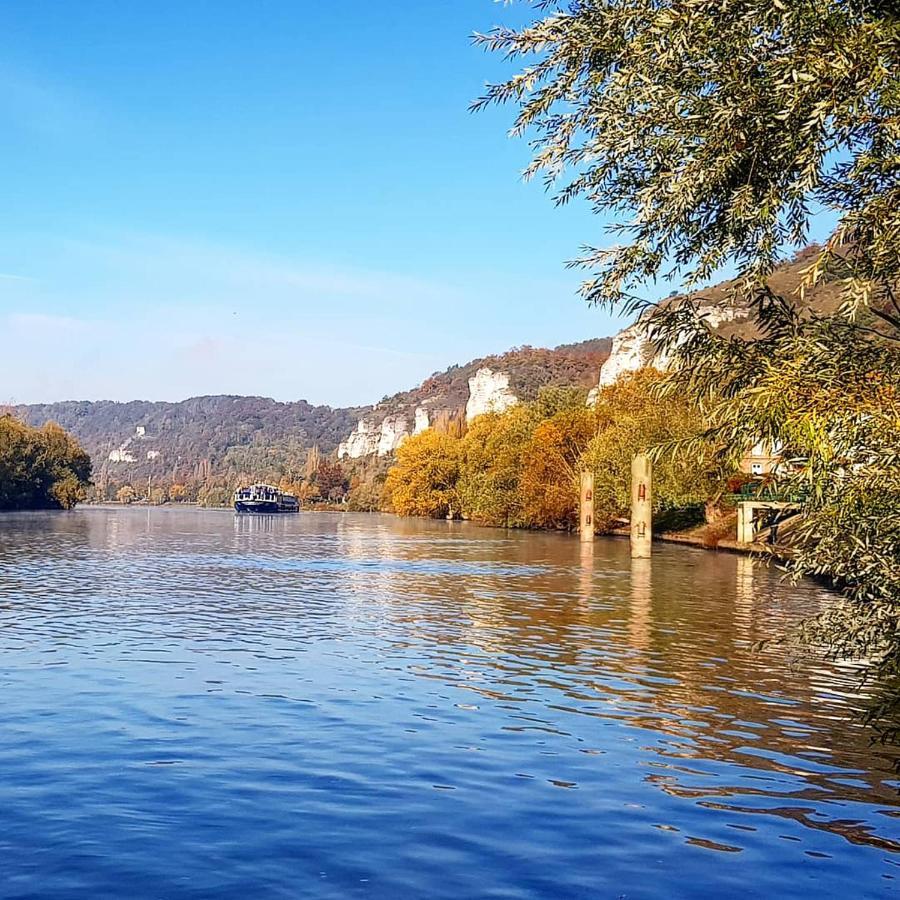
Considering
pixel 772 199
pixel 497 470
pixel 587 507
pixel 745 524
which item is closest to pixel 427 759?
pixel 772 199

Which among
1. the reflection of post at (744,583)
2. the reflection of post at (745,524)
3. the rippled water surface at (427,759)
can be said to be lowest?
the reflection of post at (744,583)

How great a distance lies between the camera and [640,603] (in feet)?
118

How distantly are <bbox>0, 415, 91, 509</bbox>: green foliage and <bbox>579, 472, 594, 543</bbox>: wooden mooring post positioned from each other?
98.2m

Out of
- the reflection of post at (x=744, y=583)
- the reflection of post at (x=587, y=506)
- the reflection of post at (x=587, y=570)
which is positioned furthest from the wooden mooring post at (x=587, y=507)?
the reflection of post at (x=744, y=583)

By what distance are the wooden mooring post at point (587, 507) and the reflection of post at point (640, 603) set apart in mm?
19669

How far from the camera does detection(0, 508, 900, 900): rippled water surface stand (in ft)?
33.4

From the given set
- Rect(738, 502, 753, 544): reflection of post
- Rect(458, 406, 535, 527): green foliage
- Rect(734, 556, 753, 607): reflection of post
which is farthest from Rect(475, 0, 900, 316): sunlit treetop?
Rect(458, 406, 535, 527): green foliage

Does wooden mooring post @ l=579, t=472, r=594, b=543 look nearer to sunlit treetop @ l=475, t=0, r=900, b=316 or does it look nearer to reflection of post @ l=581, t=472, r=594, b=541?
reflection of post @ l=581, t=472, r=594, b=541

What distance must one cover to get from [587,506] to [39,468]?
110 meters

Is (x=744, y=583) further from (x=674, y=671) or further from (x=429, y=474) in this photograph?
(x=429, y=474)

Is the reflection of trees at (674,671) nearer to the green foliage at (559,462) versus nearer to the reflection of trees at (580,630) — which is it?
the reflection of trees at (580,630)

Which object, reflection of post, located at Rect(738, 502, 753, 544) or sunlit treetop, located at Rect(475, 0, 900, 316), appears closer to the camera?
sunlit treetop, located at Rect(475, 0, 900, 316)

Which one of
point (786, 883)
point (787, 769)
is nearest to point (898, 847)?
point (786, 883)

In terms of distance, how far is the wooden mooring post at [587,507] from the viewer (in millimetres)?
76938
